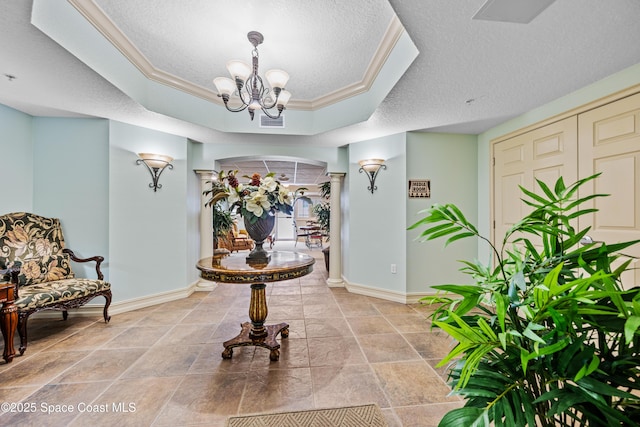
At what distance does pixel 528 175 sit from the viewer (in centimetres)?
286

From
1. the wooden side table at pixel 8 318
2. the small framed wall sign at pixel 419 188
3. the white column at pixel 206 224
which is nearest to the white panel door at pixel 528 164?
the small framed wall sign at pixel 419 188

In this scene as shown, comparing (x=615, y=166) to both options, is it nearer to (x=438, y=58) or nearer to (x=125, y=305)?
(x=438, y=58)

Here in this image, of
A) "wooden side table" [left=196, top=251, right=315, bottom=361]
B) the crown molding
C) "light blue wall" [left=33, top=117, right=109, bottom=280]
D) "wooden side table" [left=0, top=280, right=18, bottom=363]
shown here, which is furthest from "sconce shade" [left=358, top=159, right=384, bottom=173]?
"wooden side table" [left=0, top=280, right=18, bottom=363]

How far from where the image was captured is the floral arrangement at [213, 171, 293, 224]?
214 centimetres

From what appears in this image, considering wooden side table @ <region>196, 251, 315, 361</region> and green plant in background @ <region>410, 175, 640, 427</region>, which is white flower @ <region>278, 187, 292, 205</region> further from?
green plant in background @ <region>410, 175, 640, 427</region>

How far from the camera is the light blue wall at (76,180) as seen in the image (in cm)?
298

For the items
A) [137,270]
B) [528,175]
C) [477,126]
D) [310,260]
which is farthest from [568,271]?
[137,270]

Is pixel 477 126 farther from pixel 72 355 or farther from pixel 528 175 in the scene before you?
pixel 72 355

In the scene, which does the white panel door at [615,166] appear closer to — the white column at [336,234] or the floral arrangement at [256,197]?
the floral arrangement at [256,197]

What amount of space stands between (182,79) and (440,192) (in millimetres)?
3482

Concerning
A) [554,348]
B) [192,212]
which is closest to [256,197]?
[554,348]

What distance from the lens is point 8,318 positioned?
205 centimetres

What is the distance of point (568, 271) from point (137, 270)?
3967 mm

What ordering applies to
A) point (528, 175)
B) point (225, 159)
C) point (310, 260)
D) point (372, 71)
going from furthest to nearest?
point (225, 159), point (528, 175), point (372, 71), point (310, 260)
